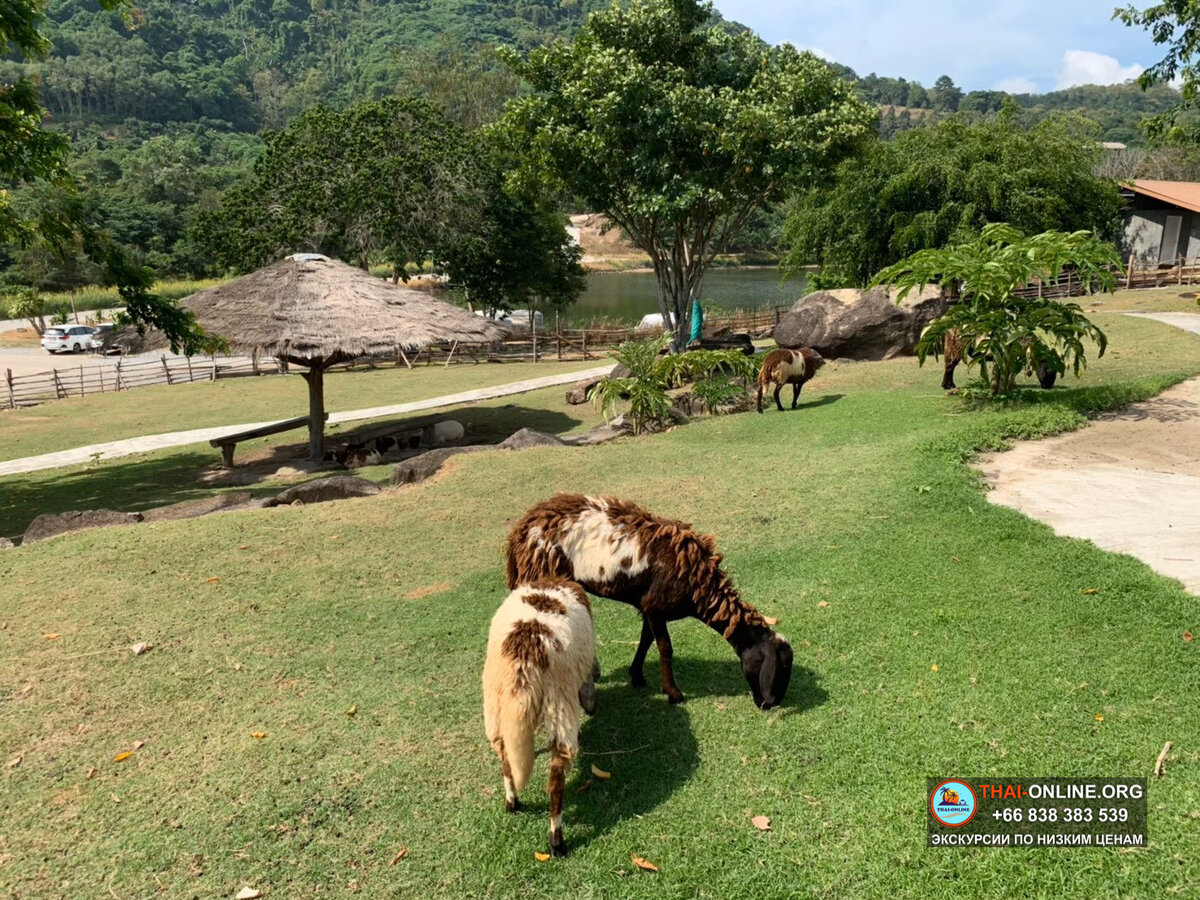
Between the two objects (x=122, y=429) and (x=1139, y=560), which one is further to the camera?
(x=122, y=429)

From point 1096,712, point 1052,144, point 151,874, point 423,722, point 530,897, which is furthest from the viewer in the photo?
point 1052,144

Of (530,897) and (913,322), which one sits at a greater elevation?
(913,322)

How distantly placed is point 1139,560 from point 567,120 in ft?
57.7

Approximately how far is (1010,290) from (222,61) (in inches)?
7543

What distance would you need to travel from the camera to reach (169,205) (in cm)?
6091

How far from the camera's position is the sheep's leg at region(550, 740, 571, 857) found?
4.26 m

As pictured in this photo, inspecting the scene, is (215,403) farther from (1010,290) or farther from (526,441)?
(1010,290)

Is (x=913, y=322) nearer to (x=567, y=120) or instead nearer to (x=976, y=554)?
(x=567, y=120)

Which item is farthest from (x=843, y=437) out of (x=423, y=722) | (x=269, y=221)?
(x=269, y=221)

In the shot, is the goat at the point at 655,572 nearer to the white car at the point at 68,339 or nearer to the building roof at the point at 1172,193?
the building roof at the point at 1172,193

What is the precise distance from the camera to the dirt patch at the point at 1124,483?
23.6ft

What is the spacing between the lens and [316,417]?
16.6 metres

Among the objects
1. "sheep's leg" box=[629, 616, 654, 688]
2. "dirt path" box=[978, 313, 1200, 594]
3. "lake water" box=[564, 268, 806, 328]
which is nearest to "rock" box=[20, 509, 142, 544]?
"sheep's leg" box=[629, 616, 654, 688]


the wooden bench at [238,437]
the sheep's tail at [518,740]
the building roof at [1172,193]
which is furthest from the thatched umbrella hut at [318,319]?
the building roof at [1172,193]
